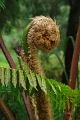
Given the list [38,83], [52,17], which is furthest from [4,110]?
[52,17]

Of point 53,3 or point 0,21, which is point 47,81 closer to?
point 0,21

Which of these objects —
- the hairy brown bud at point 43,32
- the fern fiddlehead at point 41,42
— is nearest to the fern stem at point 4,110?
the fern fiddlehead at point 41,42

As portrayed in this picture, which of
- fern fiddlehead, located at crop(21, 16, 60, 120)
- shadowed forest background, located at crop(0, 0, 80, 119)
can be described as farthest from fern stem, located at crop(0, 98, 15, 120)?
shadowed forest background, located at crop(0, 0, 80, 119)

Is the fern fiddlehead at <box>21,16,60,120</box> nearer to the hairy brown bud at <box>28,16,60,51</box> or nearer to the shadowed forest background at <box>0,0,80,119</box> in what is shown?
the hairy brown bud at <box>28,16,60,51</box>

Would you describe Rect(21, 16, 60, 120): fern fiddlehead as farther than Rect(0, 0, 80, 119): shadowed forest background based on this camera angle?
No

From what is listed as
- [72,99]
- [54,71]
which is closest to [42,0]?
[54,71]

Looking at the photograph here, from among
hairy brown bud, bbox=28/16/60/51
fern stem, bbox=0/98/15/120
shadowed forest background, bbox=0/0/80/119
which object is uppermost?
shadowed forest background, bbox=0/0/80/119
